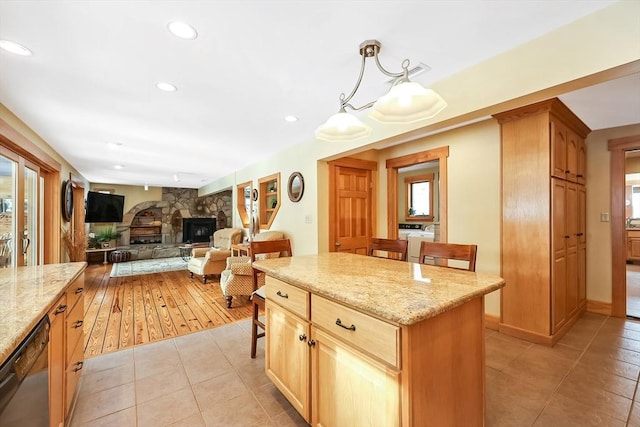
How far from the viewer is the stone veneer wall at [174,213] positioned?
26.8 feet

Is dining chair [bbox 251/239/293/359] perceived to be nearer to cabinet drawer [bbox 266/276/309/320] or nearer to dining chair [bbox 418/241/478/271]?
cabinet drawer [bbox 266/276/309/320]

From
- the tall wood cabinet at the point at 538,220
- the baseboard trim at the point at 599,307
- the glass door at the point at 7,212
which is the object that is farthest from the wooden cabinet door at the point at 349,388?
the baseboard trim at the point at 599,307

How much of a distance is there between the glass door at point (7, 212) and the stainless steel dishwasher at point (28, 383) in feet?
7.97

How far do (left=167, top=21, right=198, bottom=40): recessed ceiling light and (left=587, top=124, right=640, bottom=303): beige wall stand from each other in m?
4.33

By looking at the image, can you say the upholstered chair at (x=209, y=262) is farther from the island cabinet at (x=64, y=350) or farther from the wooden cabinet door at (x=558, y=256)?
the wooden cabinet door at (x=558, y=256)

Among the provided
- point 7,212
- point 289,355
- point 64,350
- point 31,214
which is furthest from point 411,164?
point 31,214

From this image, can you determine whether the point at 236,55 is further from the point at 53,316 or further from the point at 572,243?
the point at 572,243

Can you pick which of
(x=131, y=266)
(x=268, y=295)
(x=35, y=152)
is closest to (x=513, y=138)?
(x=268, y=295)

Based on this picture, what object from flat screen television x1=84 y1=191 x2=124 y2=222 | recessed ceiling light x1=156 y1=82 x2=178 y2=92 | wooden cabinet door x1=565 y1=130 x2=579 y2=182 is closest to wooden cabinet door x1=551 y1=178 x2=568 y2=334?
wooden cabinet door x1=565 y1=130 x2=579 y2=182

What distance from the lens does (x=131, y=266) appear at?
6797mm

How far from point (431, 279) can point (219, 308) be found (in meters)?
3.05

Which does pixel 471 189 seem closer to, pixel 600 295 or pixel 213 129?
pixel 600 295

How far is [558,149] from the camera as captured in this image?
256cm

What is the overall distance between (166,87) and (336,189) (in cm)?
228
